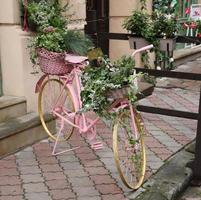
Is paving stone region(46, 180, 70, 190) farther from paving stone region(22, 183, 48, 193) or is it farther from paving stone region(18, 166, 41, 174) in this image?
paving stone region(18, 166, 41, 174)

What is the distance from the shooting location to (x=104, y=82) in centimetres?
365

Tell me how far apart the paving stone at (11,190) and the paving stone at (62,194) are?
0.89 ft

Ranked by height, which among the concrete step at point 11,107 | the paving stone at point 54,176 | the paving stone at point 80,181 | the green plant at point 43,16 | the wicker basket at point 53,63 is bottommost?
the paving stone at point 80,181

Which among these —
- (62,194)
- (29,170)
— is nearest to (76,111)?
(29,170)

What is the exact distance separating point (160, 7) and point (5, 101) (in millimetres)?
4793

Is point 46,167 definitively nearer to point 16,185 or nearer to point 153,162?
point 16,185

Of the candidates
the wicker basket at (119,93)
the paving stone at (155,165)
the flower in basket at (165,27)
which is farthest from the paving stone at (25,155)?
the flower in basket at (165,27)

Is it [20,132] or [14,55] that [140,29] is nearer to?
[14,55]

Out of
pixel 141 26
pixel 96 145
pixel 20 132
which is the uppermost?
pixel 141 26

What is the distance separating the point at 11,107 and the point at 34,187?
114 cm

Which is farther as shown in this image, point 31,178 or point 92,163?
point 92,163

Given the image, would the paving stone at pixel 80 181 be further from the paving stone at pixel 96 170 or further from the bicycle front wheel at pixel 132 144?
the bicycle front wheel at pixel 132 144

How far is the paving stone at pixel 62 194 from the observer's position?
371 cm

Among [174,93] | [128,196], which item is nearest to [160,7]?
[174,93]
